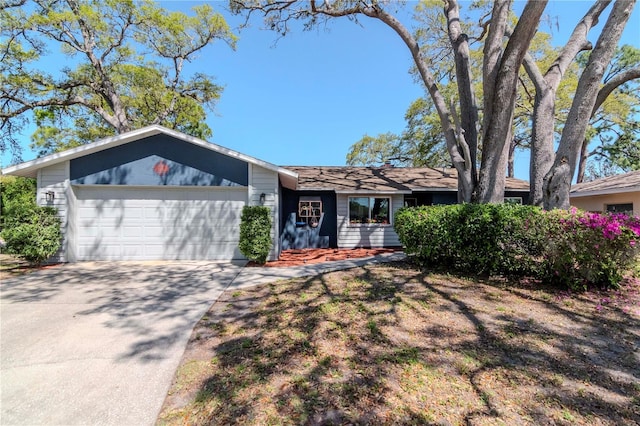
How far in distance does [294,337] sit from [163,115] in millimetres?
18720

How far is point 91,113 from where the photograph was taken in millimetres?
18016

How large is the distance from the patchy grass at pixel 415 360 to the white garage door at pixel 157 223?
170 inches

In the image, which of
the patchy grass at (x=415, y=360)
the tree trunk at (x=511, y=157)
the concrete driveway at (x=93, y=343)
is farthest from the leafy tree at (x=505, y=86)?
the tree trunk at (x=511, y=157)

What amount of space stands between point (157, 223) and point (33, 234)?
2.87 m

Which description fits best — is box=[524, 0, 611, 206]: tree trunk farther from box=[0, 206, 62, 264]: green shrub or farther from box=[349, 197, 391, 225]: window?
box=[0, 206, 62, 264]: green shrub

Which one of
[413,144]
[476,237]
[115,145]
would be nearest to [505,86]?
[476,237]

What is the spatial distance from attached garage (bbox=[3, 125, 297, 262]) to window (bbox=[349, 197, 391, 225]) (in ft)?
13.4

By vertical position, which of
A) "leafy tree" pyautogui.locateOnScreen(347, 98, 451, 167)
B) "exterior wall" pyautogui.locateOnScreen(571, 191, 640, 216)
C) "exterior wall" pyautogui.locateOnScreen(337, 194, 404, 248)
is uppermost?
"leafy tree" pyautogui.locateOnScreen(347, 98, 451, 167)

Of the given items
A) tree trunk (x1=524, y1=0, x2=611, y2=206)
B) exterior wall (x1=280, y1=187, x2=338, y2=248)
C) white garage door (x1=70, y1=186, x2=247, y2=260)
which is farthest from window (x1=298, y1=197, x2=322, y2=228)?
tree trunk (x1=524, y1=0, x2=611, y2=206)

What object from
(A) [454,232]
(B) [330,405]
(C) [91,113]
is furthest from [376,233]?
(C) [91,113]

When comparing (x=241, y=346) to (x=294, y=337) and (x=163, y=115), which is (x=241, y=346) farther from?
(x=163, y=115)

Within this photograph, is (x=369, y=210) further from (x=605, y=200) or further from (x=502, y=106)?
(x=605, y=200)

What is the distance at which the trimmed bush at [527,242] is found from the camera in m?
4.68

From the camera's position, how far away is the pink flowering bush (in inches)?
179
